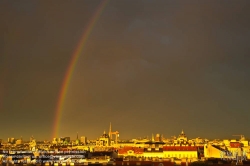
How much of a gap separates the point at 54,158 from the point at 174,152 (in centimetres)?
3967

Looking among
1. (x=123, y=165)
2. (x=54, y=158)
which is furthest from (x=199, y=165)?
(x=54, y=158)

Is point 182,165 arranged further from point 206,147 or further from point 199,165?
point 206,147

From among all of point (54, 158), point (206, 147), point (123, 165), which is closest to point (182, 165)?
point (123, 165)

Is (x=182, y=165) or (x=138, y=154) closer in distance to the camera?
(x=182, y=165)

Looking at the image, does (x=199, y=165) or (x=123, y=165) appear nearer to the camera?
(x=123, y=165)

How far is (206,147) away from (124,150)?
28.0 metres

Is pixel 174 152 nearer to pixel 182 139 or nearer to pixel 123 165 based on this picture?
pixel 123 165

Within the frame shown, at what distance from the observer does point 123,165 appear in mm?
59188

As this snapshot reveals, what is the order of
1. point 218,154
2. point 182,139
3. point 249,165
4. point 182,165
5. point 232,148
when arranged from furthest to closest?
1. point 182,139
2. point 232,148
3. point 218,154
4. point 182,165
5. point 249,165

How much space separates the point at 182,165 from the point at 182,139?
5448 inches

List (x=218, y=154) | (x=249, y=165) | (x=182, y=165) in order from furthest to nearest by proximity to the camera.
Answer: (x=218, y=154) → (x=182, y=165) → (x=249, y=165)

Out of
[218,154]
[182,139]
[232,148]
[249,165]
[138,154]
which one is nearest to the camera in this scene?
[249,165]

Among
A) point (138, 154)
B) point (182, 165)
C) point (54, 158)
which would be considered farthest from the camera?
point (138, 154)

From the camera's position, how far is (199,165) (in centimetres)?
6462
